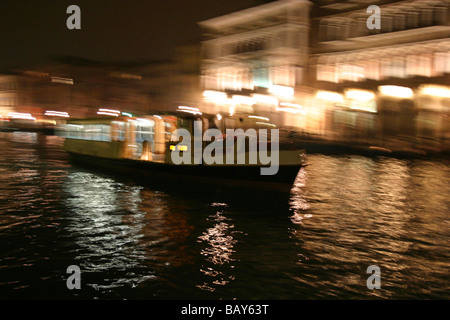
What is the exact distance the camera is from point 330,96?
41.7 metres

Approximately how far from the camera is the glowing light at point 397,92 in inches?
1417

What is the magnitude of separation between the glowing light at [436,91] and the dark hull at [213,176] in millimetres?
25881

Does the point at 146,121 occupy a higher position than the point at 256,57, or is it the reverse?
the point at 256,57

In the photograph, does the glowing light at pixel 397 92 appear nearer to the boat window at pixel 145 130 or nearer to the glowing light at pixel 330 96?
the glowing light at pixel 330 96

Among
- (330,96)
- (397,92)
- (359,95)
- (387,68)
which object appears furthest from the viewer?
(330,96)

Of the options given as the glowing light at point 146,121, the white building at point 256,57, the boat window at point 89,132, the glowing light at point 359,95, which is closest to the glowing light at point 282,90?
the white building at point 256,57

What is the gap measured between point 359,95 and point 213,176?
29.0 meters

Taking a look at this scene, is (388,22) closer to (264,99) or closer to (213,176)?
(264,99)

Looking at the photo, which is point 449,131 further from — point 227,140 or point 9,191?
point 9,191

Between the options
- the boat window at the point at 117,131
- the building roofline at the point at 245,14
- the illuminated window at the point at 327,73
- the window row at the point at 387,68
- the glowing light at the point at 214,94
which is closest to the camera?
the boat window at the point at 117,131

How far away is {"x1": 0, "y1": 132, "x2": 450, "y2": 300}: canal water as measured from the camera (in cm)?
621

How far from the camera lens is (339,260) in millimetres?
7484

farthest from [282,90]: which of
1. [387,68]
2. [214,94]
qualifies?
[214,94]

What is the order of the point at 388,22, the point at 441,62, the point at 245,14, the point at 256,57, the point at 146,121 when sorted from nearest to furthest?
the point at 146,121 < the point at 441,62 < the point at 388,22 < the point at 245,14 < the point at 256,57
